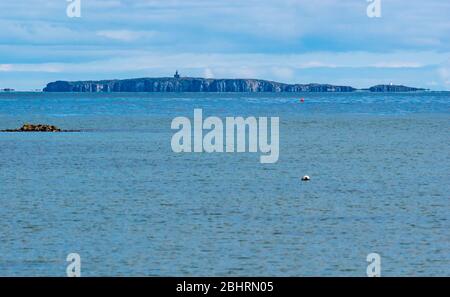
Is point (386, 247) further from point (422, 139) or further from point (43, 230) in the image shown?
point (422, 139)

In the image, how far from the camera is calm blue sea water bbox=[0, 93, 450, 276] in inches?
1543

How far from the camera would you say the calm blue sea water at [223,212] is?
3919cm

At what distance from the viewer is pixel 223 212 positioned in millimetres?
51344

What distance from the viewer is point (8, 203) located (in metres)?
55.2

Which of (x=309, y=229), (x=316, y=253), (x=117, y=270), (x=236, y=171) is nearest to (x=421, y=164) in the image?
(x=236, y=171)
